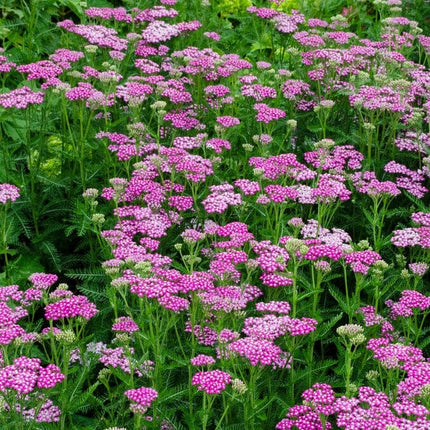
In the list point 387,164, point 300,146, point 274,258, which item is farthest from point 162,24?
point 274,258

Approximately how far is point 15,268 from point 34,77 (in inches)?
50.0

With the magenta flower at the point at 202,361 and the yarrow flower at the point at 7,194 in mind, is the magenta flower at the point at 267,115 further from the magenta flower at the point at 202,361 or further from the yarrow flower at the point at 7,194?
the magenta flower at the point at 202,361

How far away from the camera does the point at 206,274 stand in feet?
11.8

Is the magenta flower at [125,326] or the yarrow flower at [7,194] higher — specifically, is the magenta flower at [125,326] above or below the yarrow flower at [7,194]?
below

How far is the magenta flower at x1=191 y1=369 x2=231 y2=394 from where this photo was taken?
3.01 metres

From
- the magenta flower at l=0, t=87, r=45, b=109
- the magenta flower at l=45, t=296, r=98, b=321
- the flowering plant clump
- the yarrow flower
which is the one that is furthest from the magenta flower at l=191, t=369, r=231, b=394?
the magenta flower at l=0, t=87, r=45, b=109

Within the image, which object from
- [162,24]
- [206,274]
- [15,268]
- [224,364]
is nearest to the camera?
[224,364]

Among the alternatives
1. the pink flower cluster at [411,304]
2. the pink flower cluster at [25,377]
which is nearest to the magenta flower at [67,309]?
the pink flower cluster at [25,377]

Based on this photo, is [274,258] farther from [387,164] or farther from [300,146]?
[300,146]

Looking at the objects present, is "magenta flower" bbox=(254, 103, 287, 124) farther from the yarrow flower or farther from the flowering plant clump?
the yarrow flower

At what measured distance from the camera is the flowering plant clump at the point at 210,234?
3338 millimetres

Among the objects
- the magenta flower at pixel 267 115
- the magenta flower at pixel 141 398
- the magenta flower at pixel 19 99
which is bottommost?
the magenta flower at pixel 141 398

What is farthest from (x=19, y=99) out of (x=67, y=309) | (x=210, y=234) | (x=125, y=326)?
(x=125, y=326)

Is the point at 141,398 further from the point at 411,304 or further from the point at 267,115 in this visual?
the point at 267,115
